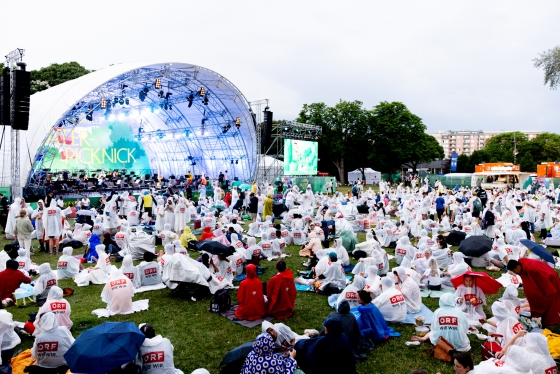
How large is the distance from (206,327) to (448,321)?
3.66 meters

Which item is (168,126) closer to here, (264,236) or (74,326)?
(264,236)

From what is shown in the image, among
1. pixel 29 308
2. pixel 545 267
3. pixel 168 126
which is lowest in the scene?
pixel 29 308

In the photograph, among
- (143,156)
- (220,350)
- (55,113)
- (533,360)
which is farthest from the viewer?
(143,156)

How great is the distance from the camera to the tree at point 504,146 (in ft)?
218

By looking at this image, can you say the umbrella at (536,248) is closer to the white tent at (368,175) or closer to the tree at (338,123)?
the tree at (338,123)

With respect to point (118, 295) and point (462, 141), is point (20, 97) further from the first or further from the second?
point (462, 141)

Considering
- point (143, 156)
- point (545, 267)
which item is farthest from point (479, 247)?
point (143, 156)

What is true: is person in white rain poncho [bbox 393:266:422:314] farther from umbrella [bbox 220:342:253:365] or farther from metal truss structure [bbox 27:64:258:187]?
metal truss structure [bbox 27:64:258:187]

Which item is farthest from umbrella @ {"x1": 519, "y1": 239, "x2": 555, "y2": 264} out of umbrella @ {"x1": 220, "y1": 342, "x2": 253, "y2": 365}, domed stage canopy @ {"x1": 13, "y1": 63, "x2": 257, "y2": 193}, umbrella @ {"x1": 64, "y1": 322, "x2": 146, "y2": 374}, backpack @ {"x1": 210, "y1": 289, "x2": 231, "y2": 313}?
domed stage canopy @ {"x1": 13, "y1": 63, "x2": 257, "y2": 193}

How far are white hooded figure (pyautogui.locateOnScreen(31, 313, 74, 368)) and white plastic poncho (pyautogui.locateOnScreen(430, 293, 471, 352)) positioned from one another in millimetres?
4786

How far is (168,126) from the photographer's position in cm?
3388

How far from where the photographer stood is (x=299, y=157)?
35.3m

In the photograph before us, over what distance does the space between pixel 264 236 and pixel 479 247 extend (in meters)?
5.55

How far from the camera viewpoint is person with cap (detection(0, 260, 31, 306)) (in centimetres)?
684
